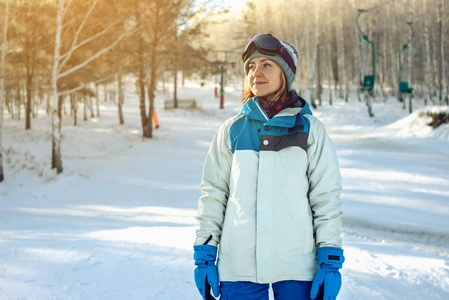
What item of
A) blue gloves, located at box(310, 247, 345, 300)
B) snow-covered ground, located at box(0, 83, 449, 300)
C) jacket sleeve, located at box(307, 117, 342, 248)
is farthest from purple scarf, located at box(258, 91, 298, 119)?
snow-covered ground, located at box(0, 83, 449, 300)

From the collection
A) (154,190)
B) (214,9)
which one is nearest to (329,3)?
(214,9)

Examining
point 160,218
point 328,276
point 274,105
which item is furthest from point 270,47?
point 160,218

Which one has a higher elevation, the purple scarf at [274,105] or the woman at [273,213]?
the purple scarf at [274,105]

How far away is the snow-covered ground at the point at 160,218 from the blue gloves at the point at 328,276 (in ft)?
6.06

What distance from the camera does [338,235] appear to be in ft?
6.36

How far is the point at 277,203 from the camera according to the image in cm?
192

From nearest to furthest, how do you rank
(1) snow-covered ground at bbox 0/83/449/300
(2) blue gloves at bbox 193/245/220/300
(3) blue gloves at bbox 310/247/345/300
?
(3) blue gloves at bbox 310/247/345/300 < (2) blue gloves at bbox 193/245/220/300 < (1) snow-covered ground at bbox 0/83/449/300

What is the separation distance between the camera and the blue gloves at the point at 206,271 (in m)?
1.97

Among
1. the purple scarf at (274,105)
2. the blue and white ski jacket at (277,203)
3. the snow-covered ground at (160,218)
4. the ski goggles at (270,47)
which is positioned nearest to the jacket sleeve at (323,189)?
the blue and white ski jacket at (277,203)

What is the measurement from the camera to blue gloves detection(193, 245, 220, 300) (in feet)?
6.48

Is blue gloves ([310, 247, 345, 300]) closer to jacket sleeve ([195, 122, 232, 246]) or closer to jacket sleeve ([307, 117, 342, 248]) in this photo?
jacket sleeve ([307, 117, 342, 248])

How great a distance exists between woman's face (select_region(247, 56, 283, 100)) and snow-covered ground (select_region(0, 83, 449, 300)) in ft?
7.09

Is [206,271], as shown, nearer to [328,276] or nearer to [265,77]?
[328,276]

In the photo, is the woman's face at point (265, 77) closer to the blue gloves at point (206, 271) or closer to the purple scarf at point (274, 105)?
the purple scarf at point (274, 105)
